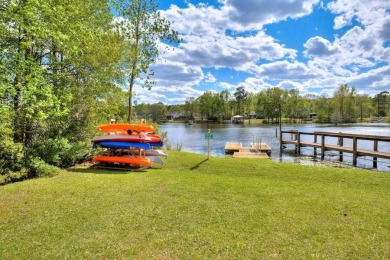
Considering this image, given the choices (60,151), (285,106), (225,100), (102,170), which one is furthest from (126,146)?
(225,100)

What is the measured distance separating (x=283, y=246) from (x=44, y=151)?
793 cm

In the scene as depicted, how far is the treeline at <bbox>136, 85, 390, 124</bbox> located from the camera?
80.3 m

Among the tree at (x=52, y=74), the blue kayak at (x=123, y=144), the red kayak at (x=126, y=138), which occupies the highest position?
the tree at (x=52, y=74)

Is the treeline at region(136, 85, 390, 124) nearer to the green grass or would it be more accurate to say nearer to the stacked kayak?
the stacked kayak

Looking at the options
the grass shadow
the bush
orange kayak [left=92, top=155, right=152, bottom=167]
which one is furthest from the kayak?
the bush

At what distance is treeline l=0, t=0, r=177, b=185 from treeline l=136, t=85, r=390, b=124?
6099cm

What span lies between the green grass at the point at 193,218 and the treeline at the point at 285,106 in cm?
6650

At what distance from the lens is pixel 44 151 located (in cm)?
881

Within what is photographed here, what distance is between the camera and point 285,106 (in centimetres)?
8256

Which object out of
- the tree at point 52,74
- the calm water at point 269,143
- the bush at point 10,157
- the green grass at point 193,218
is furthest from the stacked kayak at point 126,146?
the calm water at point 269,143

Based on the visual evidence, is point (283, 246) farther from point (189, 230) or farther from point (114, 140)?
point (114, 140)

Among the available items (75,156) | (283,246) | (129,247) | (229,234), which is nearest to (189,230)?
(229,234)

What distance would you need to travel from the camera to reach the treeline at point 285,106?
263ft

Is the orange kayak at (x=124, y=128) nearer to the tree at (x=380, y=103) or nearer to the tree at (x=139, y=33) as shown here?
the tree at (x=139, y=33)
